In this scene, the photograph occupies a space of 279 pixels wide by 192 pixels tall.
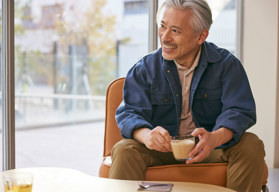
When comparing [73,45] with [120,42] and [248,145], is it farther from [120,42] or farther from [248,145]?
[248,145]

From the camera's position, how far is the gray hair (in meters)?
2.25

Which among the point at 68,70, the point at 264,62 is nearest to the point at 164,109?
the point at 68,70

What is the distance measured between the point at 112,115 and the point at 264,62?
265cm

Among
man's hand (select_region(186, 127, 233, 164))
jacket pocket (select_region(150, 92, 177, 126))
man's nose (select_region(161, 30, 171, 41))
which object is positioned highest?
man's nose (select_region(161, 30, 171, 41))

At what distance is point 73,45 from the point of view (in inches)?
135

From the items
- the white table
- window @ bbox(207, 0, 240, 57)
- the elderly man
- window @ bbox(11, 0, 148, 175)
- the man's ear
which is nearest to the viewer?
the white table

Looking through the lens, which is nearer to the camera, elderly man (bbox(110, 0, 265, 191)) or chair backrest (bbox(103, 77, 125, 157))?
elderly man (bbox(110, 0, 265, 191))

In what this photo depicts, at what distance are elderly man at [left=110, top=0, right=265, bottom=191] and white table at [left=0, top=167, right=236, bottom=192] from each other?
1.42 feet

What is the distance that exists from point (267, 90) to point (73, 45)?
2.20m

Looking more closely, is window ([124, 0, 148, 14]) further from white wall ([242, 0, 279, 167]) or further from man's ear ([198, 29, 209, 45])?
man's ear ([198, 29, 209, 45])

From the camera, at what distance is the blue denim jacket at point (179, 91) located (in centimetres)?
221

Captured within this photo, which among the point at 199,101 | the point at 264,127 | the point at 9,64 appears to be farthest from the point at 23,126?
the point at 264,127

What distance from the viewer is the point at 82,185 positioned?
1.58 m

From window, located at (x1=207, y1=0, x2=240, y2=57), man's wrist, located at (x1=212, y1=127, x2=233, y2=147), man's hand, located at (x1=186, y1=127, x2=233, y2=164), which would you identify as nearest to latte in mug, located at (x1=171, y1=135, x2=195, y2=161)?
man's hand, located at (x1=186, y1=127, x2=233, y2=164)
